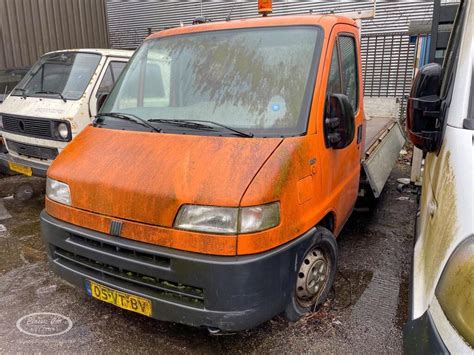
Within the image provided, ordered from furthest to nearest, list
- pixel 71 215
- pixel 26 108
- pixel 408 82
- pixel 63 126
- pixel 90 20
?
pixel 90 20 → pixel 408 82 → pixel 26 108 → pixel 63 126 → pixel 71 215

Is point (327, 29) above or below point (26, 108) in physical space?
above

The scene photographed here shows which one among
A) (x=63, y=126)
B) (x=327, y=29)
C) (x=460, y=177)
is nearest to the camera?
(x=460, y=177)

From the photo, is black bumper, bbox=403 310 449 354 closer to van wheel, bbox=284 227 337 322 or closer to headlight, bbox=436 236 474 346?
headlight, bbox=436 236 474 346

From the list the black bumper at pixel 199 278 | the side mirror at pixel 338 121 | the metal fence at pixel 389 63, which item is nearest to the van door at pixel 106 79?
the black bumper at pixel 199 278

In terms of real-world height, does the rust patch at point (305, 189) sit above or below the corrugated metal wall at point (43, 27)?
below

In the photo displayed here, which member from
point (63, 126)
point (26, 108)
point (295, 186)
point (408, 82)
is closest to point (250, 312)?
point (295, 186)

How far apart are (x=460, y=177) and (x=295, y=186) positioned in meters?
0.97

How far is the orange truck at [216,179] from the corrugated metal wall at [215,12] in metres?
6.80

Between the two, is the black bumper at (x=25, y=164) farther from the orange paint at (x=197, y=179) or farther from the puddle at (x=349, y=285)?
the puddle at (x=349, y=285)

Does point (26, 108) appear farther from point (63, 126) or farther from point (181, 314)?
point (181, 314)

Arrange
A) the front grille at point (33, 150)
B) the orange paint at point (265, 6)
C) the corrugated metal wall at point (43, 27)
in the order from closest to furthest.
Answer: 1. the orange paint at point (265, 6)
2. the front grille at point (33, 150)
3. the corrugated metal wall at point (43, 27)

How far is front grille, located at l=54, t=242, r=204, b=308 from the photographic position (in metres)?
2.39

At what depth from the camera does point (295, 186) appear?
2506 mm

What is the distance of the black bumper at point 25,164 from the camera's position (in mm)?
5213
